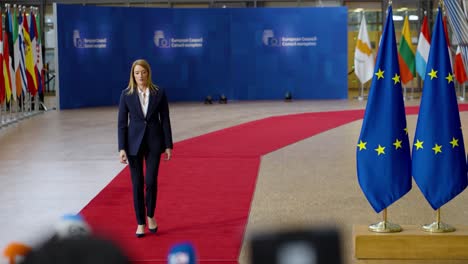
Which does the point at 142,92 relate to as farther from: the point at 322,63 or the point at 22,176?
the point at 322,63

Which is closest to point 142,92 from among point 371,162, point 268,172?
point 371,162

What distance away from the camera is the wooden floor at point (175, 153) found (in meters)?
7.34

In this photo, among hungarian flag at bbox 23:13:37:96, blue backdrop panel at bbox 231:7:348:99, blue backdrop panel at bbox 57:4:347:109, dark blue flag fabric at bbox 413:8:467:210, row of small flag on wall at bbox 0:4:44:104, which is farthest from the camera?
blue backdrop panel at bbox 231:7:348:99

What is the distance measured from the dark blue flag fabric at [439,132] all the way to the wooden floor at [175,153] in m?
0.73

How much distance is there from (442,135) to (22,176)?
615 cm

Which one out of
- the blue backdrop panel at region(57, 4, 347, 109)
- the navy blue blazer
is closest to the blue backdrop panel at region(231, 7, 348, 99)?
the blue backdrop panel at region(57, 4, 347, 109)

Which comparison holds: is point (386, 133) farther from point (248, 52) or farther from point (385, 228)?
point (248, 52)

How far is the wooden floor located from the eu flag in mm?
440

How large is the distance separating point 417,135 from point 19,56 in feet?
45.4

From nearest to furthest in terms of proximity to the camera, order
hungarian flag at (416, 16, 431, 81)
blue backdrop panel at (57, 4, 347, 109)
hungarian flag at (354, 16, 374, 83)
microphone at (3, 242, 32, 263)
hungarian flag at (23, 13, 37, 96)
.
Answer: microphone at (3, 242, 32, 263) < hungarian flag at (23, 13, 37, 96) < hungarian flag at (416, 16, 431, 81) < hungarian flag at (354, 16, 374, 83) < blue backdrop panel at (57, 4, 347, 109)

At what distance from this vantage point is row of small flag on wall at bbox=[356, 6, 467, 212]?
563cm

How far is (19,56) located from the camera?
18062 mm

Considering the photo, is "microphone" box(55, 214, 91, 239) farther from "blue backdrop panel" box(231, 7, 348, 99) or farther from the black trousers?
"blue backdrop panel" box(231, 7, 348, 99)

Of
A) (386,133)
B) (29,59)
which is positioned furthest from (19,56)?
(386,133)
